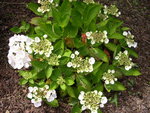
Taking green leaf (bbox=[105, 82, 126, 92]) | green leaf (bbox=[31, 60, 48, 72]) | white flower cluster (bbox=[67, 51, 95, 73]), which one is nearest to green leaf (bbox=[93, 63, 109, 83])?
green leaf (bbox=[105, 82, 126, 92])

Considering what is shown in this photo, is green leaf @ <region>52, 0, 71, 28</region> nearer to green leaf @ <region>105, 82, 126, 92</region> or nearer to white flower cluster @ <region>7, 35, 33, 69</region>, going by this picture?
white flower cluster @ <region>7, 35, 33, 69</region>

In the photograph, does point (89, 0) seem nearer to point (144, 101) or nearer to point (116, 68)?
point (116, 68)

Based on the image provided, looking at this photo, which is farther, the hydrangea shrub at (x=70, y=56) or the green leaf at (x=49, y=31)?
the green leaf at (x=49, y=31)

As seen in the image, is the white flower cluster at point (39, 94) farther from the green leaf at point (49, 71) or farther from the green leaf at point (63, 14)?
the green leaf at point (63, 14)

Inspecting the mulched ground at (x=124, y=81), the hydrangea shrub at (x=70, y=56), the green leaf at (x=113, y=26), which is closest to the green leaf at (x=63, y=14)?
the hydrangea shrub at (x=70, y=56)

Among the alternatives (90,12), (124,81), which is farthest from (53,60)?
(124,81)

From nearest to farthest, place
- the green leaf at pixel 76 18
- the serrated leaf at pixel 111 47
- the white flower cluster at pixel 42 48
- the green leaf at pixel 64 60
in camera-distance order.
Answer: the white flower cluster at pixel 42 48, the green leaf at pixel 64 60, the green leaf at pixel 76 18, the serrated leaf at pixel 111 47

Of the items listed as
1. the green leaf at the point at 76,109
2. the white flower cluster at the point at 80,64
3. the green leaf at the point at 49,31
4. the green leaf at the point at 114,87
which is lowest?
the green leaf at the point at 76,109

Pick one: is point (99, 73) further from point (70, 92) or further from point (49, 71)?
point (49, 71)
